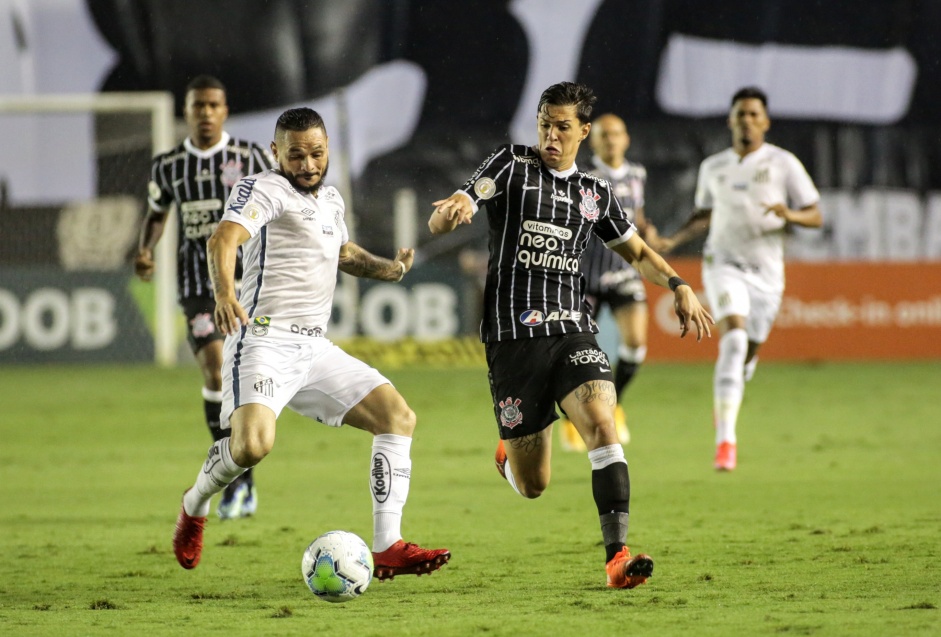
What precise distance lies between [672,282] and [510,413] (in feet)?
3.08

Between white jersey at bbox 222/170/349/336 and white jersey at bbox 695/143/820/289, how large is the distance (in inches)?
173

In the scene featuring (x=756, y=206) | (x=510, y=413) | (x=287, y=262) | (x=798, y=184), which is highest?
(x=798, y=184)

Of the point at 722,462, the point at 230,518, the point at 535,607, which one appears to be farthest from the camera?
the point at 722,462

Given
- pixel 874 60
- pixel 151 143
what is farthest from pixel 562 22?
pixel 151 143

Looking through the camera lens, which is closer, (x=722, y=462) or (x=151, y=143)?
(x=722, y=462)

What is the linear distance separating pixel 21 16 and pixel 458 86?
6197 millimetres

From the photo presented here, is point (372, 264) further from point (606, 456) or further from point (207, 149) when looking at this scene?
point (207, 149)

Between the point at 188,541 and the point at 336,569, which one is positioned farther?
the point at 188,541

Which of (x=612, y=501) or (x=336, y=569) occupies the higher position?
(x=612, y=501)

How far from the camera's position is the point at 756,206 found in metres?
9.80

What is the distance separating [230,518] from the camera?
7.99 metres

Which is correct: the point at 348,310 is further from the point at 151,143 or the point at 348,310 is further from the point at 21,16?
the point at 21,16

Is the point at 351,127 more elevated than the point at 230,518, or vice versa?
the point at 351,127

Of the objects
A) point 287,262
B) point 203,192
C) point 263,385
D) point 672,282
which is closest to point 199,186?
point 203,192
